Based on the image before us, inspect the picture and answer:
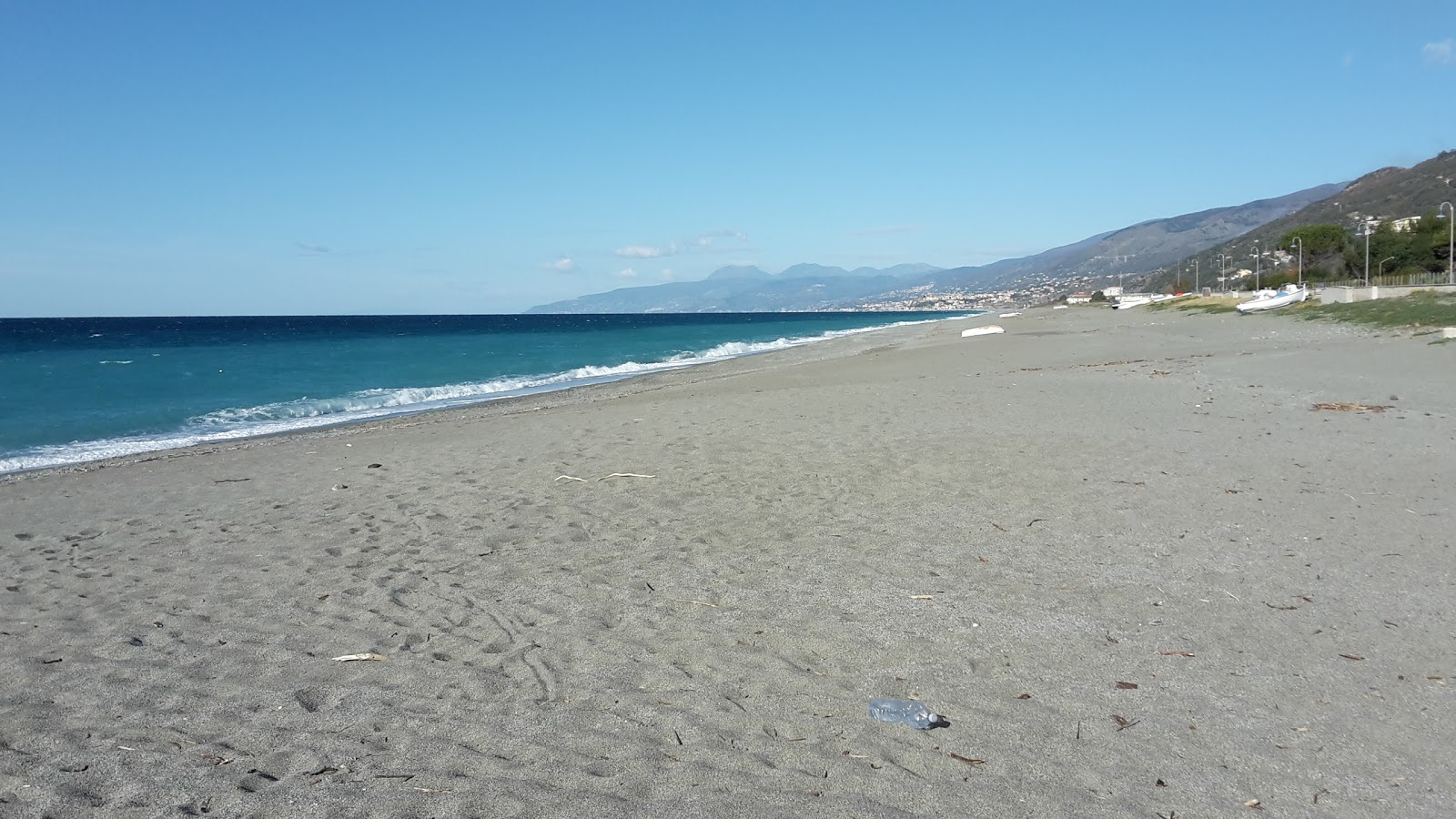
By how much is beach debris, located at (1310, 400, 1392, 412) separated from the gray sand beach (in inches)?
34.9

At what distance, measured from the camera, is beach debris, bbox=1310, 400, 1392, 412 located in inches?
408

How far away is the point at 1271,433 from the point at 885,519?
17.3 feet

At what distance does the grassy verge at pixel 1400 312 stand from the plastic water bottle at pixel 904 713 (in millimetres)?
22287

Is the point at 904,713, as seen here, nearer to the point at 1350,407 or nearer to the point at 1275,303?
the point at 1350,407

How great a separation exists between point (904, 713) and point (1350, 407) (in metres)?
9.67

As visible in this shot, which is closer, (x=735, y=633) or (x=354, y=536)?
(x=735, y=633)

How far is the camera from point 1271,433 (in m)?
9.22

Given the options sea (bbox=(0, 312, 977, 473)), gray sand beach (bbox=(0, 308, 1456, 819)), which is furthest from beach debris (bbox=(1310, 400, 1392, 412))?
sea (bbox=(0, 312, 977, 473))

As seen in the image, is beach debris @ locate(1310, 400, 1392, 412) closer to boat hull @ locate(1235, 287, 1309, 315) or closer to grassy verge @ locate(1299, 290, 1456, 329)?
grassy verge @ locate(1299, 290, 1456, 329)

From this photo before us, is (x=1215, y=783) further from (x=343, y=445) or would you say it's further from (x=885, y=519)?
(x=343, y=445)

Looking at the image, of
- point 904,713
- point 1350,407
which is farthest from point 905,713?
point 1350,407

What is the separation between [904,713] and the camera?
3.43m

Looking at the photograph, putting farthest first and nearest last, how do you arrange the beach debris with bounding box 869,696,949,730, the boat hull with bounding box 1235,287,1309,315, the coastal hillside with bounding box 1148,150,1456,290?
1. the coastal hillside with bounding box 1148,150,1456,290
2. the boat hull with bounding box 1235,287,1309,315
3. the beach debris with bounding box 869,696,949,730

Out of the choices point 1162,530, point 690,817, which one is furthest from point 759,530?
point 690,817
